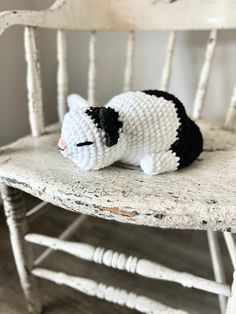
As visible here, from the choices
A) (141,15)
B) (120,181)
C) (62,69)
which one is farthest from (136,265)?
(141,15)

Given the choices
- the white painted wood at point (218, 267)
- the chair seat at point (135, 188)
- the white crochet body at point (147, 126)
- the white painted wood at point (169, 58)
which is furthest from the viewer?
the white painted wood at point (169, 58)

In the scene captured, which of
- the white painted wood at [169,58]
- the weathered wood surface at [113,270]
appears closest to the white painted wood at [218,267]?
the weathered wood surface at [113,270]

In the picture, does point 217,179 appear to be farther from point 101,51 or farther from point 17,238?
point 101,51

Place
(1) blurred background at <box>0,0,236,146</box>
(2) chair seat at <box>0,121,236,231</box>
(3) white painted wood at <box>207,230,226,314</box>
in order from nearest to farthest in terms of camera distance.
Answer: (2) chair seat at <box>0,121,236,231</box>
(3) white painted wood at <box>207,230,226,314</box>
(1) blurred background at <box>0,0,236,146</box>

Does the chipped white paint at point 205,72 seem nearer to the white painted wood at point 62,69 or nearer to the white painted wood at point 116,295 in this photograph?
the white painted wood at point 62,69

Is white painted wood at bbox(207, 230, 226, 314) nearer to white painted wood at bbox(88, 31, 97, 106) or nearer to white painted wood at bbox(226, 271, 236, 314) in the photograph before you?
white painted wood at bbox(226, 271, 236, 314)

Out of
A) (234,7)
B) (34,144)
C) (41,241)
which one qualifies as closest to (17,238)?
(41,241)

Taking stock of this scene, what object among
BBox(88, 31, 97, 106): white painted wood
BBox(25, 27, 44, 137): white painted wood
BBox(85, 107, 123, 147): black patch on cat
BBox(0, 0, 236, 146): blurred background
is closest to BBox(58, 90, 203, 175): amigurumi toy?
BBox(85, 107, 123, 147): black patch on cat

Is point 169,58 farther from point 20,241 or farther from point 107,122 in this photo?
point 20,241
